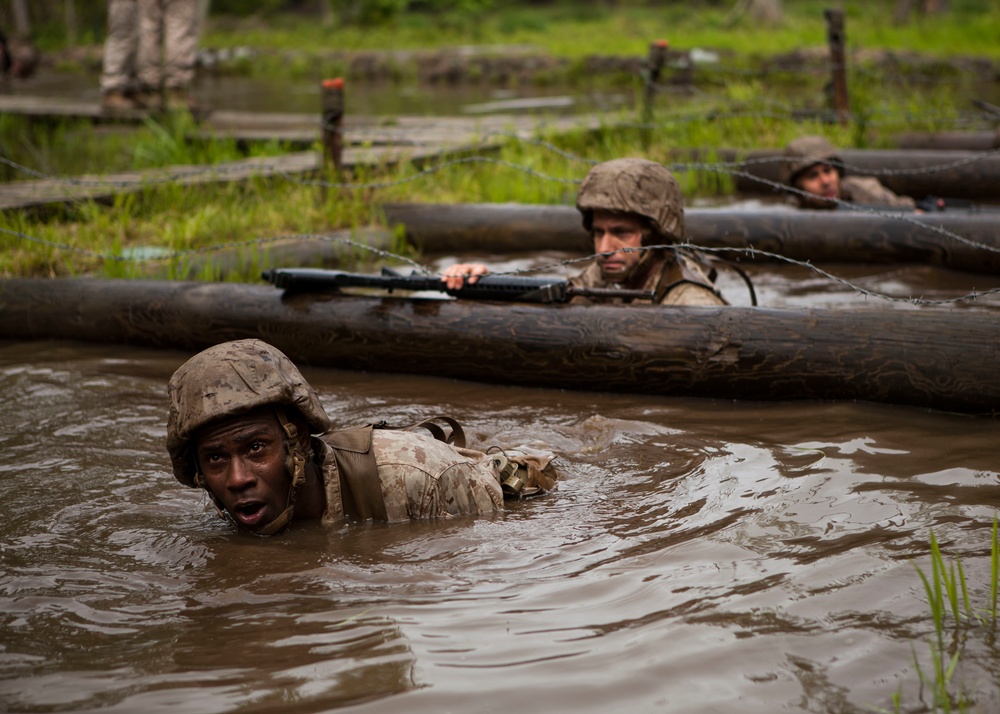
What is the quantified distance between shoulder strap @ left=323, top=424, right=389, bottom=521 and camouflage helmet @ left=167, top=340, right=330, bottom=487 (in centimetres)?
20

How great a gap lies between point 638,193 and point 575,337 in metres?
0.87

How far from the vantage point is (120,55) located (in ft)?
44.0

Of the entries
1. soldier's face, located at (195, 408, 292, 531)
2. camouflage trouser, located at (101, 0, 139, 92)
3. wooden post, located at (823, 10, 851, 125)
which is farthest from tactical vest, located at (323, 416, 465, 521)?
camouflage trouser, located at (101, 0, 139, 92)

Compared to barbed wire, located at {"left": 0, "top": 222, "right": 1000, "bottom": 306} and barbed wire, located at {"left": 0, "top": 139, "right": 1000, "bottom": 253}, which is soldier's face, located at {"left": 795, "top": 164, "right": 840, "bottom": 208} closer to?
barbed wire, located at {"left": 0, "top": 139, "right": 1000, "bottom": 253}

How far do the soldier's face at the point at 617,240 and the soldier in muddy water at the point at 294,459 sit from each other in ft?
6.63

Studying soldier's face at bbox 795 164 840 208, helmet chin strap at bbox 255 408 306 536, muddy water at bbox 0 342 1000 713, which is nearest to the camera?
muddy water at bbox 0 342 1000 713

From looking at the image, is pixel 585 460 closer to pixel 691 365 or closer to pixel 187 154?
pixel 691 365

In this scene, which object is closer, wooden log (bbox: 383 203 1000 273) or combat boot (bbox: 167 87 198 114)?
wooden log (bbox: 383 203 1000 273)

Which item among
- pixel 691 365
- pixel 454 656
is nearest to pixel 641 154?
pixel 691 365

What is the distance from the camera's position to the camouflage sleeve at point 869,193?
9.88 metres

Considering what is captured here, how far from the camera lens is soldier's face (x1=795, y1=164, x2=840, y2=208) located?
9.46 m

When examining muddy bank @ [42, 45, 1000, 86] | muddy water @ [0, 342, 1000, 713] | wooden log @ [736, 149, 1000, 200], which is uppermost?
muddy bank @ [42, 45, 1000, 86]

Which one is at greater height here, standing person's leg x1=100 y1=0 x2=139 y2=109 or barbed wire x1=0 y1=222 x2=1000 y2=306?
standing person's leg x1=100 y1=0 x2=139 y2=109

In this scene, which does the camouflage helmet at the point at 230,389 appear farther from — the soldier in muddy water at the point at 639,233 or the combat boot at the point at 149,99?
the combat boot at the point at 149,99
